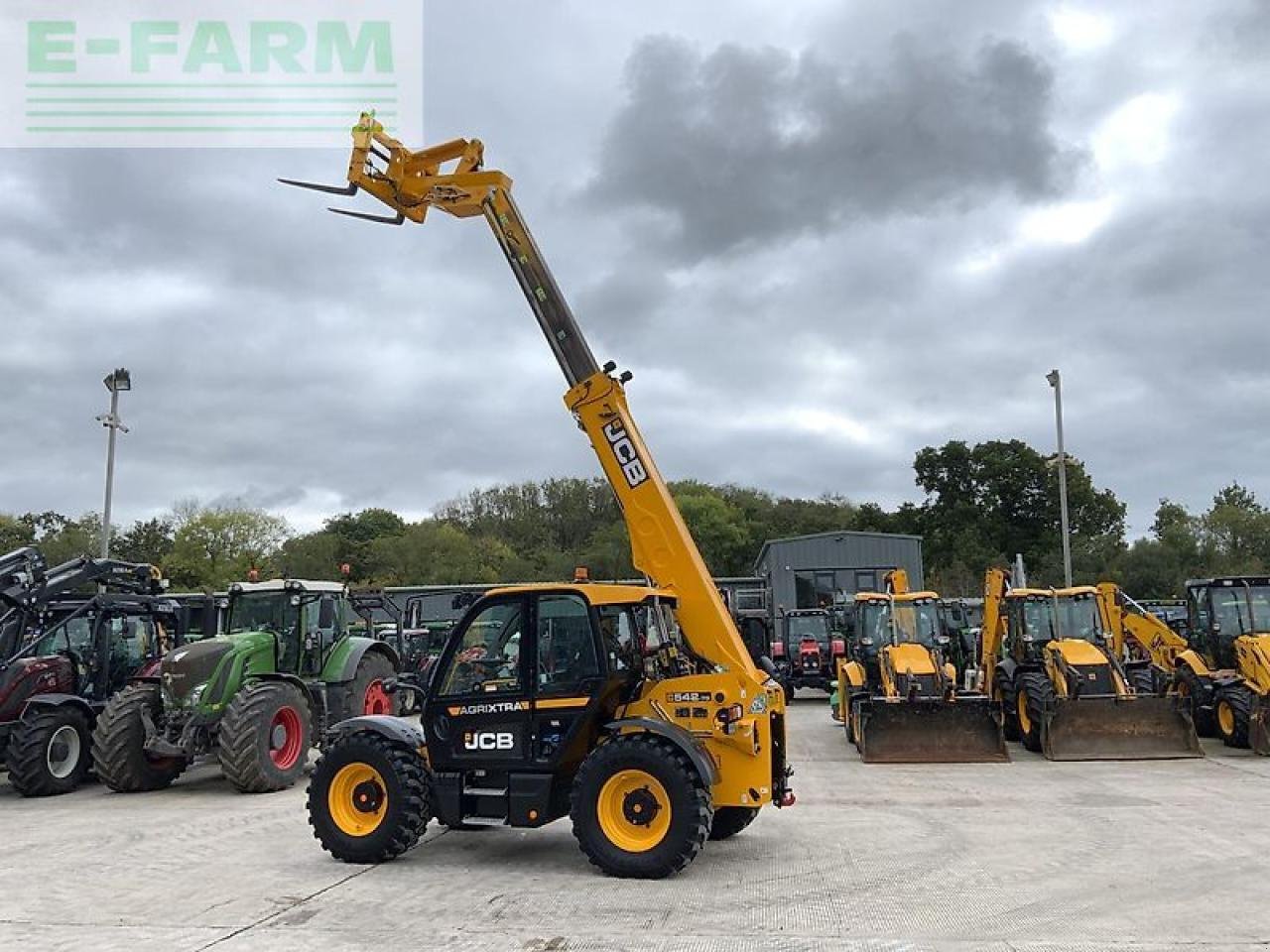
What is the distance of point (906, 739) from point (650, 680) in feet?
21.3

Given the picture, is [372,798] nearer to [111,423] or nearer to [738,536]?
[111,423]

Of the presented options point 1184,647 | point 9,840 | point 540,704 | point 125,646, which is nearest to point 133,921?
point 540,704

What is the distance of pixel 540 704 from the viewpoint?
A: 7.37m

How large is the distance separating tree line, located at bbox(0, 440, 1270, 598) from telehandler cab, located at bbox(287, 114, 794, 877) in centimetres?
4213

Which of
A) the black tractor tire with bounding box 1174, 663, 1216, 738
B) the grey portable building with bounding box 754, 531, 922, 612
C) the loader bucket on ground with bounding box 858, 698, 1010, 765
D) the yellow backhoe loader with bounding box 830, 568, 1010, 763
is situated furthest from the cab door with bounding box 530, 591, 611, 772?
the grey portable building with bounding box 754, 531, 922, 612

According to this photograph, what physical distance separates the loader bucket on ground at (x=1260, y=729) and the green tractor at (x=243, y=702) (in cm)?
1128

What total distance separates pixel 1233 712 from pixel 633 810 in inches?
394

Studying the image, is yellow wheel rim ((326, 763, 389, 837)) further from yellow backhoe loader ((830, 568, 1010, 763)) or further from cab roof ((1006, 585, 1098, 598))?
cab roof ((1006, 585, 1098, 598))

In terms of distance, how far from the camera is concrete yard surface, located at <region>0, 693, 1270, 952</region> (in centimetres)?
571

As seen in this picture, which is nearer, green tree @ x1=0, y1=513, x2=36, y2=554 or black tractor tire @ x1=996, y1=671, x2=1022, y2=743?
black tractor tire @ x1=996, y1=671, x2=1022, y2=743

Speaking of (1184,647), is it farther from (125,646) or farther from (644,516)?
(125,646)

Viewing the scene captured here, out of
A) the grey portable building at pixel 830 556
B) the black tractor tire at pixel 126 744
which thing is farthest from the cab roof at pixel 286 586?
the grey portable building at pixel 830 556

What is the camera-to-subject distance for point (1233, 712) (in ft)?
43.5

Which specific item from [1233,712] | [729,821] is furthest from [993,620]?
[729,821]
